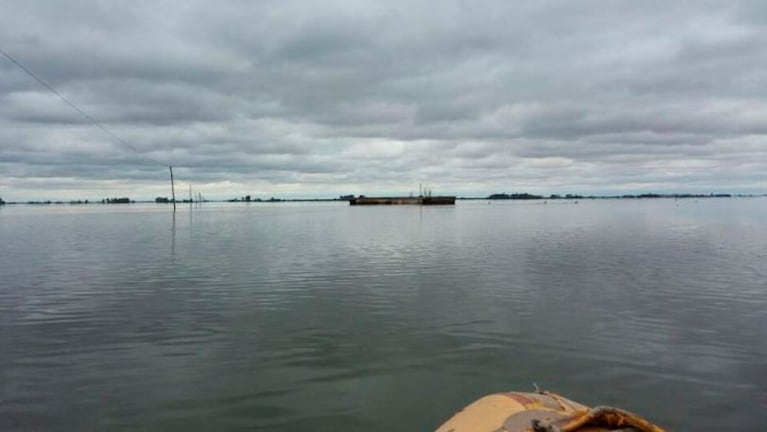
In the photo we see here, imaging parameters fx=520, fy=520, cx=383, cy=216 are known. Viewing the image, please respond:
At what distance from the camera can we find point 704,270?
85.6ft

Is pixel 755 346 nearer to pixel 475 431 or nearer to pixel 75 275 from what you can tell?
pixel 475 431

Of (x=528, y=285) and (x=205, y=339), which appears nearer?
(x=205, y=339)

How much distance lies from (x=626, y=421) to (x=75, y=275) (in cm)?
2688

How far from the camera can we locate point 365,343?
1318 cm

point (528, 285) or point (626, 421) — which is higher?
point (626, 421)

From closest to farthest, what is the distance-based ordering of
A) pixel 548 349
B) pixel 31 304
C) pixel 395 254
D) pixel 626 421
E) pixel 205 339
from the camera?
pixel 626 421, pixel 548 349, pixel 205 339, pixel 31 304, pixel 395 254

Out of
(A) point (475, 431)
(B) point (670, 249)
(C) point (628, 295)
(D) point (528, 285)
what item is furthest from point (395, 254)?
(A) point (475, 431)

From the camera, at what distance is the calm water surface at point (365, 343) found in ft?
30.3

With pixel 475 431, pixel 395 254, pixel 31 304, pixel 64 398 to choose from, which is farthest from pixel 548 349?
pixel 395 254

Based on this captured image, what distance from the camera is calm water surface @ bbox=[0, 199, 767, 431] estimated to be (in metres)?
9.24

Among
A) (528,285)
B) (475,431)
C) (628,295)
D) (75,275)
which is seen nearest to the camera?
(475,431)

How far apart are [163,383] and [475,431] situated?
7.25 m

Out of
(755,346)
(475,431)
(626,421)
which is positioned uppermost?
(626,421)

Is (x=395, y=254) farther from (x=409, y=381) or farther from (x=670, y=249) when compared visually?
(x=409, y=381)
